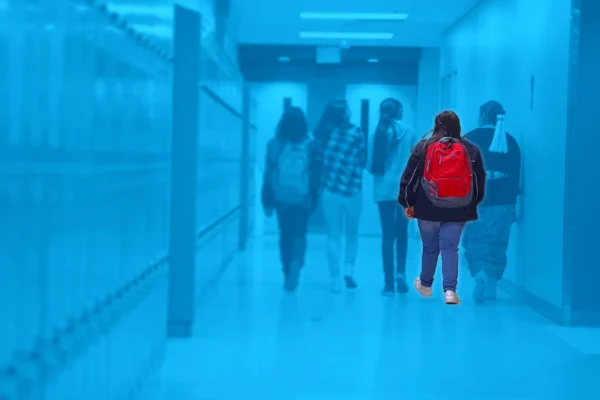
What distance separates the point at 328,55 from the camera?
1609cm

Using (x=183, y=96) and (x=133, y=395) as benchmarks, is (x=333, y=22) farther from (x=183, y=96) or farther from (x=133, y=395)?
(x=133, y=395)

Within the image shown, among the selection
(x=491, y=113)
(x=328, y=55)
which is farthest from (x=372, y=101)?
(x=491, y=113)

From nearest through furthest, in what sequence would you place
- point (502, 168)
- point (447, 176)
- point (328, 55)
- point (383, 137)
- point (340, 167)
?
point (447, 176) → point (502, 168) → point (383, 137) → point (340, 167) → point (328, 55)

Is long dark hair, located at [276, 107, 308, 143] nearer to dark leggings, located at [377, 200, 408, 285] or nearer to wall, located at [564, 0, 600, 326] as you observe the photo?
dark leggings, located at [377, 200, 408, 285]

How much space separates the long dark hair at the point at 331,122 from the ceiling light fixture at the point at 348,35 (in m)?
7.04

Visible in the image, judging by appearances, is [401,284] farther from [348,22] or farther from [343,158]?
[348,22]

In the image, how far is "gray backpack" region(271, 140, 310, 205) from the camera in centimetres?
769

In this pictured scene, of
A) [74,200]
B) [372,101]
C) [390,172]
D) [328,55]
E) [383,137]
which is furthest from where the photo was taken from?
[372,101]

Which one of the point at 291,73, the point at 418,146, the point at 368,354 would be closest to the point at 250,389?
the point at 368,354

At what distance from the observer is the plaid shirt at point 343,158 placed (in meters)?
7.97

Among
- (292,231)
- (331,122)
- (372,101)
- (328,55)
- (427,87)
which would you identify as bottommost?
(292,231)

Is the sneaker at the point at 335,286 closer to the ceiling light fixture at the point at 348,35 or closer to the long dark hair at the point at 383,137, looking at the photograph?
the long dark hair at the point at 383,137

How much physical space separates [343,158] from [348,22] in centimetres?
608

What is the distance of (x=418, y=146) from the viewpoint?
1551 millimetres
